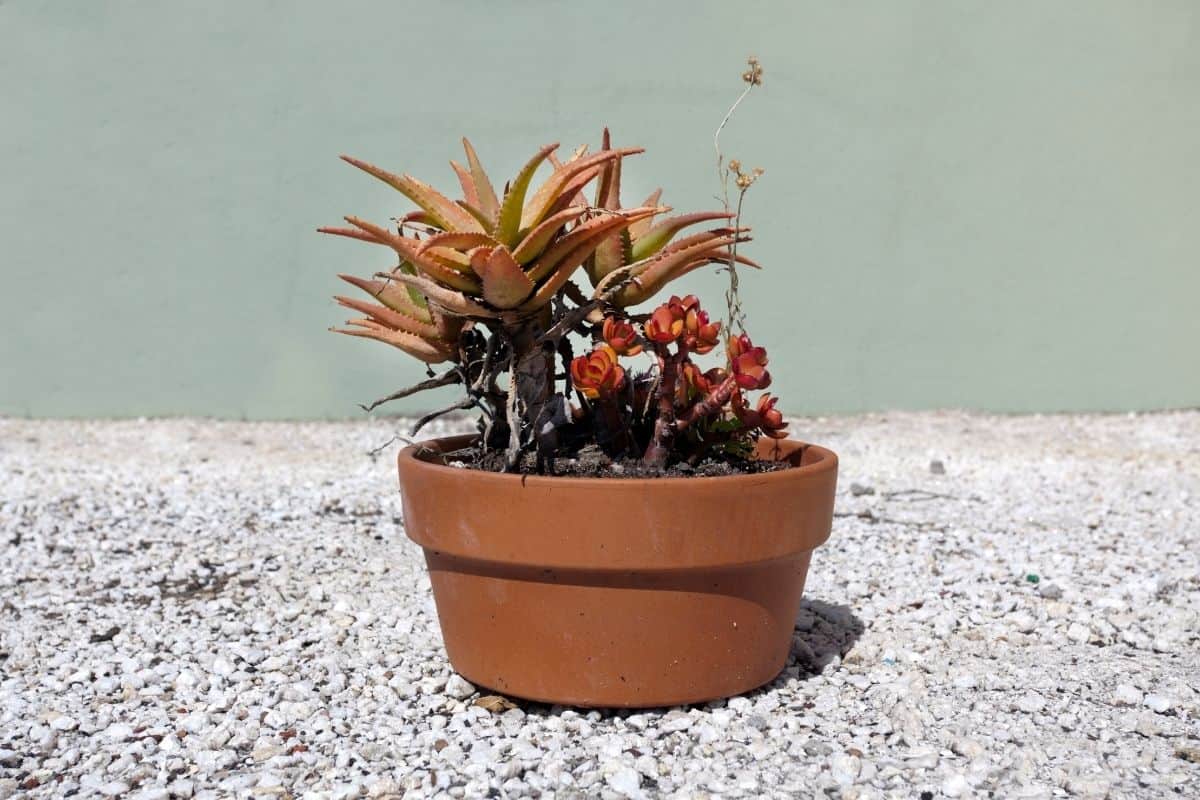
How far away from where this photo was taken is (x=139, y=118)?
5.24 metres

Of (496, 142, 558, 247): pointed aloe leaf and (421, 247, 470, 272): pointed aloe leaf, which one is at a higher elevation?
(496, 142, 558, 247): pointed aloe leaf

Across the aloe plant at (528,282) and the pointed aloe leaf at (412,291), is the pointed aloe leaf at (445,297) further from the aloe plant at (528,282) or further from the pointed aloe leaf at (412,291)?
the pointed aloe leaf at (412,291)

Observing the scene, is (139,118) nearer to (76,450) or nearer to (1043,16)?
(76,450)

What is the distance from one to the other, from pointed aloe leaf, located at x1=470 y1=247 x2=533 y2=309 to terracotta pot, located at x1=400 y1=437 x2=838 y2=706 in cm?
29

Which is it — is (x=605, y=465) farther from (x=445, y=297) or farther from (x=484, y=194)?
(x=484, y=194)

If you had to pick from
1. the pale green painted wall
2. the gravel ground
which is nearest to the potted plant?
the gravel ground

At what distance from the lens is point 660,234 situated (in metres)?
1.98

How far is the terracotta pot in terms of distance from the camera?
171 cm

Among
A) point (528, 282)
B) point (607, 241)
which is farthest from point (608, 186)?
point (528, 282)

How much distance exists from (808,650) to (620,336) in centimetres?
78

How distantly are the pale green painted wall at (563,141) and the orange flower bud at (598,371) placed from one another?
3.30m

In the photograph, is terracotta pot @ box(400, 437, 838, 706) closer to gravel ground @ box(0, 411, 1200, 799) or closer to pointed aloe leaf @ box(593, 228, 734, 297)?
gravel ground @ box(0, 411, 1200, 799)

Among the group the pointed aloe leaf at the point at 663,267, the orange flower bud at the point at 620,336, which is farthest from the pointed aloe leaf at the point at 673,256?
the orange flower bud at the point at 620,336

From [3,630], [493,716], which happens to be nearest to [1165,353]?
[493,716]
